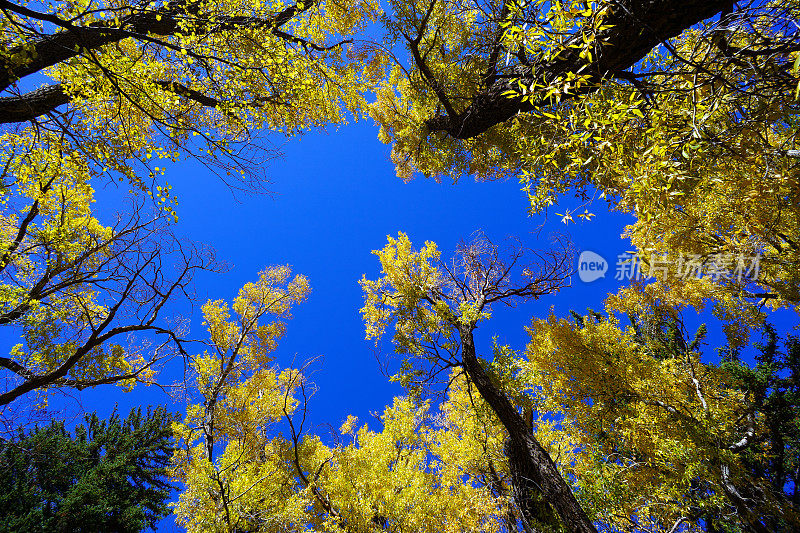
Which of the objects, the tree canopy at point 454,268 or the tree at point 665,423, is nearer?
the tree canopy at point 454,268

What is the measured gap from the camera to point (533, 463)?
5.31m

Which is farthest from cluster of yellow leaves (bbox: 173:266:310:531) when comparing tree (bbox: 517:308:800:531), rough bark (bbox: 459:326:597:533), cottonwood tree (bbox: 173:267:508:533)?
tree (bbox: 517:308:800:531)

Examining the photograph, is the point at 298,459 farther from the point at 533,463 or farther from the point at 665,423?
the point at 665,423

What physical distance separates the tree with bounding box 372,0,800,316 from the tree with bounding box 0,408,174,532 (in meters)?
13.7

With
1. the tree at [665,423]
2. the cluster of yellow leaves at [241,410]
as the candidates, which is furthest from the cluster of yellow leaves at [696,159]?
the cluster of yellow leaves at [241,410]

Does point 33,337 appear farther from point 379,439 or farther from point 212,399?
point 379,439

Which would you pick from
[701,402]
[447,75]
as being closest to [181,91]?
[447,75]

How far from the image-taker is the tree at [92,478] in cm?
923

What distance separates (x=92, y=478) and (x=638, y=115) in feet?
54.6

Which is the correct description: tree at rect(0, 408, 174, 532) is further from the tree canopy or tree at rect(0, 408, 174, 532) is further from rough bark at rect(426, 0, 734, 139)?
rough bark at rect(426, 0, 734, 139)

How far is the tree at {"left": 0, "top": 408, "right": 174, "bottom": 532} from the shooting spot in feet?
30.3

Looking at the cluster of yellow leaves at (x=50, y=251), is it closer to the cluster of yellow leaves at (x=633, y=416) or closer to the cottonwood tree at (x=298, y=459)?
the cottonwood tree at (x=298, y=459)

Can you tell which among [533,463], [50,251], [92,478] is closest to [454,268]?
[533,463]

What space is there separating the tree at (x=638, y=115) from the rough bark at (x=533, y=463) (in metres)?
3.65
